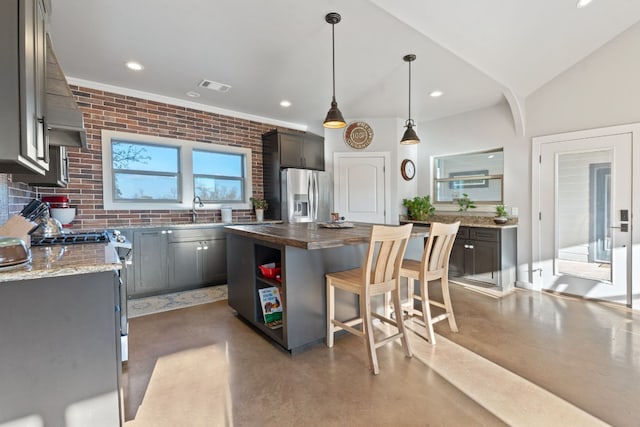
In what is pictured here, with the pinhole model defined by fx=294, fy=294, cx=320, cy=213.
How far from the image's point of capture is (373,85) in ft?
12.4

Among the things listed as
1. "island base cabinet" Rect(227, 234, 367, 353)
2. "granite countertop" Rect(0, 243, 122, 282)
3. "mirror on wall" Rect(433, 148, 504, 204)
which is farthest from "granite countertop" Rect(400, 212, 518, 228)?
"granite countertop" Rect(0, 243, 122, 282)

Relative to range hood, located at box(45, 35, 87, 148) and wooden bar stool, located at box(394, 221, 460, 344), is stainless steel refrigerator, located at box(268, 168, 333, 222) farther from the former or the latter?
range hood, located at box(45, 35, 87, 148)

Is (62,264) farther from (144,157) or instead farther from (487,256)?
(487,256)

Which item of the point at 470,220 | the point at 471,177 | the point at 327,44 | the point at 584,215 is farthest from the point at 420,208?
the point at 327,44

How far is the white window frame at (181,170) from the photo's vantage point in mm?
3730

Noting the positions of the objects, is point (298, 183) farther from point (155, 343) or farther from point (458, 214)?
point (155, 343)

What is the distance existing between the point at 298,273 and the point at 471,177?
12.4 feet

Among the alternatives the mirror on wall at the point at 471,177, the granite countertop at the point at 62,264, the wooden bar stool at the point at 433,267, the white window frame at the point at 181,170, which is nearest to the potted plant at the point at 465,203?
the mirror on wall at the point at 471,177

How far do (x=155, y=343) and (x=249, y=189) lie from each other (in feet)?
9.57

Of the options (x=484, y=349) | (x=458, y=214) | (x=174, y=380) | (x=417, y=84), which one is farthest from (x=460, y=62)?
(x=174, y=380)

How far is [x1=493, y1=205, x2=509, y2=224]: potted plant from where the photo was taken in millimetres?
4039

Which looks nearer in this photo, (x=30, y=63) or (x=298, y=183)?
(x=30, y=63)

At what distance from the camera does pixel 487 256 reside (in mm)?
3965

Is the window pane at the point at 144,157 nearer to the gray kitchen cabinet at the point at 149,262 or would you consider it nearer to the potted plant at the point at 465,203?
the gray kitchen cabinet at the point at 149,262
